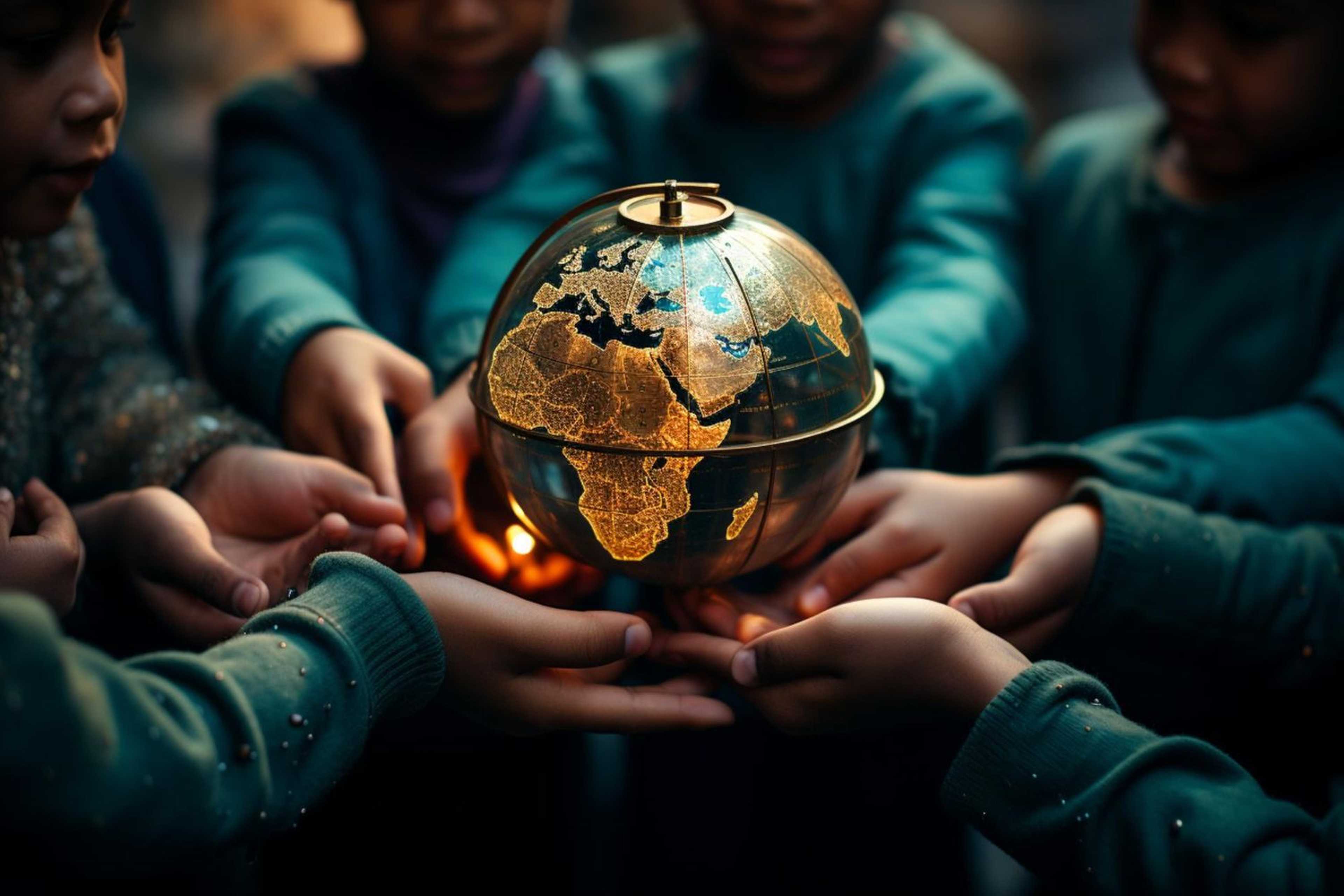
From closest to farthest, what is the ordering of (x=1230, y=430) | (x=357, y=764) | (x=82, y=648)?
1. (x=82, y=648)
2. (x=357, y=764)
3. (x=1230, y=430)

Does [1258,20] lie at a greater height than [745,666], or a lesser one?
greater

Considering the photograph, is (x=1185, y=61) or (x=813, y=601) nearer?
(x=813, y=601)

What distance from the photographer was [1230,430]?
1.28 meters

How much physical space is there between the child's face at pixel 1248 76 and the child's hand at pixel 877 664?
0.76m

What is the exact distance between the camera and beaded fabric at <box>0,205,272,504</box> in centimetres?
121

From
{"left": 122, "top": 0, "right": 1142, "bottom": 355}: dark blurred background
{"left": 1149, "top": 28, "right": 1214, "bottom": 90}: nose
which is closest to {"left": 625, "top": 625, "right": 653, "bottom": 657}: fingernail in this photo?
{"left": 1149, "top": 28, "right": 1214, "bottom": 90}: nose

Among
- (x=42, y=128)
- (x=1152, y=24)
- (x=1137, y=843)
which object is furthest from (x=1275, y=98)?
(x=42, y=128)

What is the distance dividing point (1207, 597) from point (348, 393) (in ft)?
2.68

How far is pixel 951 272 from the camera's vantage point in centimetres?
143

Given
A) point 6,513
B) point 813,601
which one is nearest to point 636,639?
point 813,601

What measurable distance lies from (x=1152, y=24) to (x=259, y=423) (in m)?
1.11

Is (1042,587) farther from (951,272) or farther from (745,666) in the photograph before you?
(951,272)

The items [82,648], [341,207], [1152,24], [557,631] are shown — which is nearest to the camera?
[82,648]

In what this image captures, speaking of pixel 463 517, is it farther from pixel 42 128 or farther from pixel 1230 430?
pixel 1230 430
